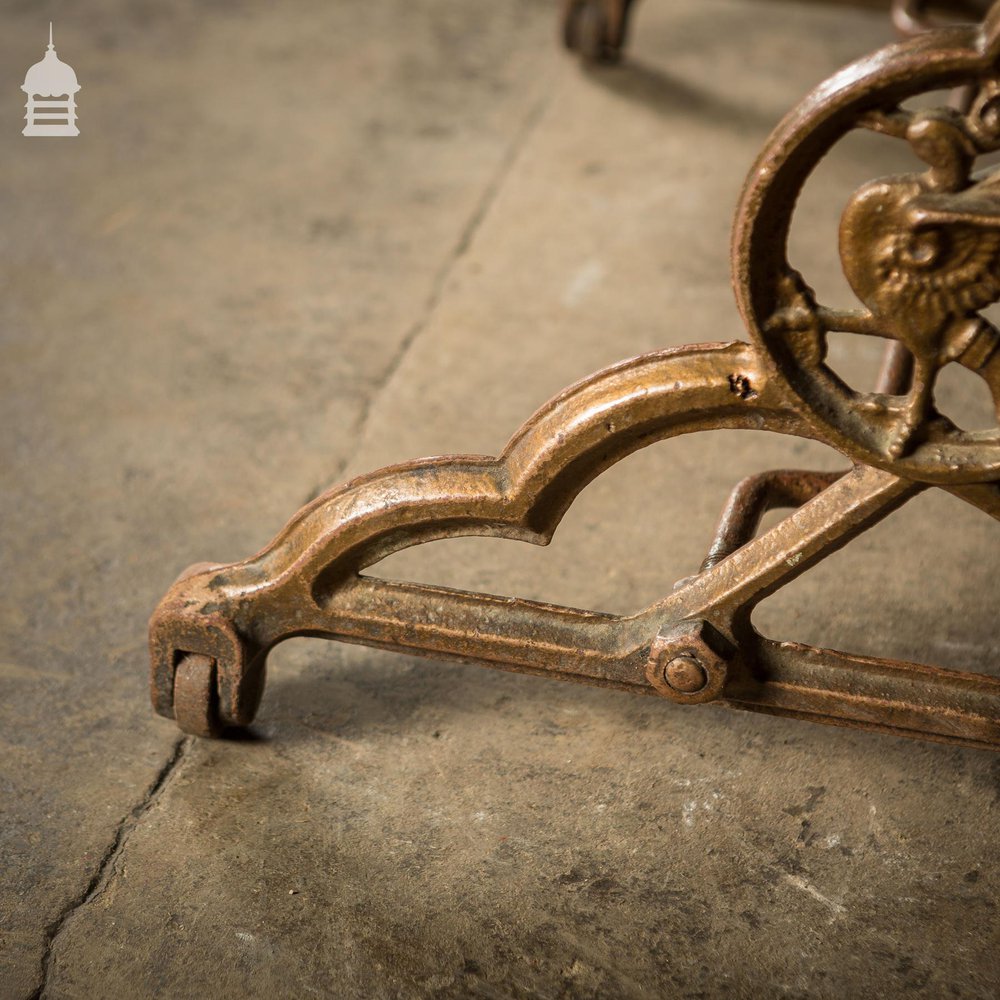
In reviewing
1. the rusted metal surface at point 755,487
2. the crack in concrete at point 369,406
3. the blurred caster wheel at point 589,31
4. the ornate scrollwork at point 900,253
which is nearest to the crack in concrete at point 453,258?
the crack in concrete at point 369,406

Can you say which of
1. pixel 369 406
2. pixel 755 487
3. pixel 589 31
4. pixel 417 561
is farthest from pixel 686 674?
pixel 589 31

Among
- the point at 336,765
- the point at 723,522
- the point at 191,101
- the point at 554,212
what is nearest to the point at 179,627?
the point at 336,765

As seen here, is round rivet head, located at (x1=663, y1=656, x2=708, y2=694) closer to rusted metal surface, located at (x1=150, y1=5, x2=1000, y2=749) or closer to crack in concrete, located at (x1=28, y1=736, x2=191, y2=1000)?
rusted metal surface, located at (x1=150, y1=5, x2=1000, y2=749)

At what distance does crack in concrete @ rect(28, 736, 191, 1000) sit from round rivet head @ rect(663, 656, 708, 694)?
0.66 meters

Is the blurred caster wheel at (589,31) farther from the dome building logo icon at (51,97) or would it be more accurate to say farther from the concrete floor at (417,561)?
the dome building logo icon at (51,97)

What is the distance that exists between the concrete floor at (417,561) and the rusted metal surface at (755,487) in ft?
0.56

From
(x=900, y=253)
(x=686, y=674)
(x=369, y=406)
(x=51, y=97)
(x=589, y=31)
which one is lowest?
(x=51, y=97)

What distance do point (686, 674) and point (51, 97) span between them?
9.50ft

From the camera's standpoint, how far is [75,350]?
2615 millimetres

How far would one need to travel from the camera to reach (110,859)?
5.16ft

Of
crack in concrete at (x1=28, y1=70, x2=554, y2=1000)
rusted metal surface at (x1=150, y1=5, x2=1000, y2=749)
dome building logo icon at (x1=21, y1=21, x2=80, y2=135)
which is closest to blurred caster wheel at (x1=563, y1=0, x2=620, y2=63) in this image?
crack in concrete at (x1=28, y1=70, x2=554, y2=1000)

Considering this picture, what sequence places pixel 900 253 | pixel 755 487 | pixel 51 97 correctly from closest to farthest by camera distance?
pixel 900 253 → pixel 755 487 → pixel 51 97

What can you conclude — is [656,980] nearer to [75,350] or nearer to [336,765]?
[336,765]

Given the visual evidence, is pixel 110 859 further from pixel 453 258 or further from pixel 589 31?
pixel 589 31
